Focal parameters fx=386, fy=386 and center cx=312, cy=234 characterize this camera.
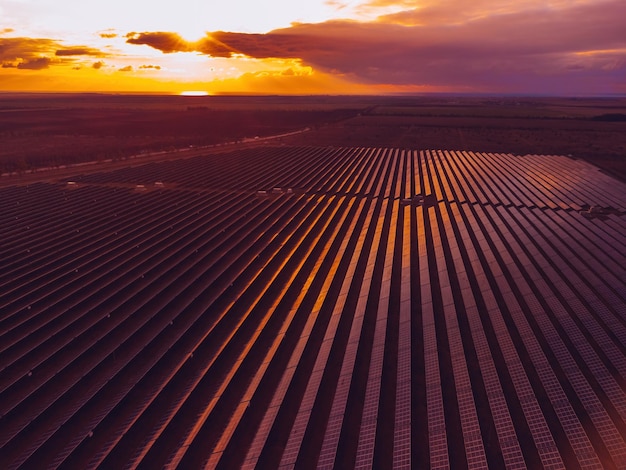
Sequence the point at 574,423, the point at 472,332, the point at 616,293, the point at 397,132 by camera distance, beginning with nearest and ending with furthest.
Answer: the point at 574,423, the point at 472,332, the point at 616,293, the point at 397,132

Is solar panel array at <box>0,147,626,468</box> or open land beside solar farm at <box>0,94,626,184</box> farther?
open land beside solar farm at <box>0,94,626,184</box>

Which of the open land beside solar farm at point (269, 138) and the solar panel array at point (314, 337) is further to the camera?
the open land beside solar farm at point (269, 138)

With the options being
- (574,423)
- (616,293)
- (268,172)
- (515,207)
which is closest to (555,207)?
(515,207)

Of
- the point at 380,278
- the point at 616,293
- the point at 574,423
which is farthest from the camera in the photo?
the point at 380,278

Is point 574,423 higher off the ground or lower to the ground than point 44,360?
higher

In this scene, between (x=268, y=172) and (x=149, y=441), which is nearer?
(x=149, y=441)

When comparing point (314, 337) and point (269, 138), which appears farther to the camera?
point (269, 138)

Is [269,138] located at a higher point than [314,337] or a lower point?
higher

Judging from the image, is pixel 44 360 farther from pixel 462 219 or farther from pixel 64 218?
pixel 462 219
